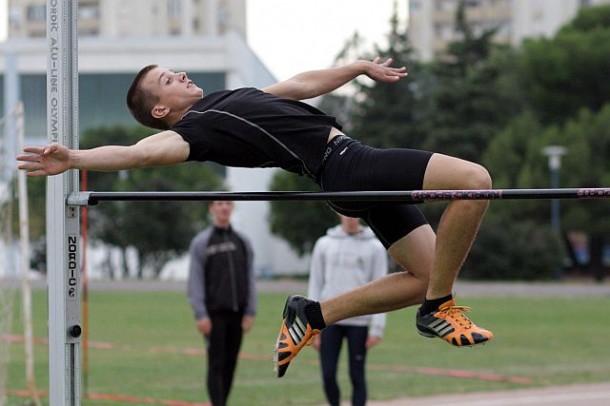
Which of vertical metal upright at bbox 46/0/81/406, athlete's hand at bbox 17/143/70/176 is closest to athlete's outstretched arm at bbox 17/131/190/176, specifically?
athlete's hand at bbox 17/143/70/176

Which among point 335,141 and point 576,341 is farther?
point 576,341

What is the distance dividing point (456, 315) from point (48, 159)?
2146mm

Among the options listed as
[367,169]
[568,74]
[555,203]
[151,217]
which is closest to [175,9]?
[568,74]

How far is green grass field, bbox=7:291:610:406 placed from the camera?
48.6ft

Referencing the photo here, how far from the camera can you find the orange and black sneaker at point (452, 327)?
6.23 m

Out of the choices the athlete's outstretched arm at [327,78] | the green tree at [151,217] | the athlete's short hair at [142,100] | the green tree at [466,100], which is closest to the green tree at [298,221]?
the green tree at [151,217]

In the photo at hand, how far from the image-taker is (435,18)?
102375mm

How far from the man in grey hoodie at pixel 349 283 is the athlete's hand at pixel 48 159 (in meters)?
5.33

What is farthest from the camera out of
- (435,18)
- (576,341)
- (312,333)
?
(435,18)

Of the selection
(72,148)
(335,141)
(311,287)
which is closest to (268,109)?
(335,141)

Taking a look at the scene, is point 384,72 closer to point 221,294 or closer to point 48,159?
point 48,159

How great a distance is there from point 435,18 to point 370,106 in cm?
4657

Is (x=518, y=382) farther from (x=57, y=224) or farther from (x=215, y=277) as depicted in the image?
(x=57, y=224)

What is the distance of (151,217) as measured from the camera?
4978 centimetres
